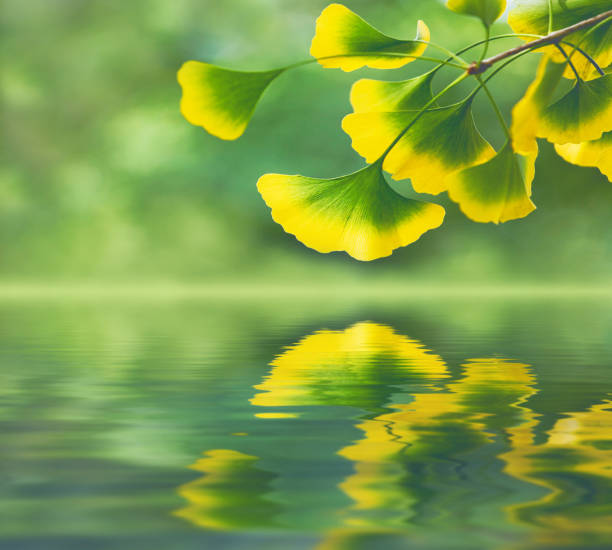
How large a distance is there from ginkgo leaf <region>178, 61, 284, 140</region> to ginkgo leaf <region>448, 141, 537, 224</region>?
0.39 m

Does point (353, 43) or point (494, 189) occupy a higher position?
point (353, 43)

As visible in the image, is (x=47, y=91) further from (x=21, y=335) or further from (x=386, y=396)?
(x=386, y=396)

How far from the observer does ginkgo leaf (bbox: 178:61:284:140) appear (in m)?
1.73

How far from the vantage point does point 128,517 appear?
2.50m

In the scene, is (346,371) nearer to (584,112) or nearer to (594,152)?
(594,152)

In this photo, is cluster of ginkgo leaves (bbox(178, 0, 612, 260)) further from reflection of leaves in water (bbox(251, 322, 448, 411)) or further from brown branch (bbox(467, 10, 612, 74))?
reflection of leaves in water (bbox(251, 322, 448, 411))

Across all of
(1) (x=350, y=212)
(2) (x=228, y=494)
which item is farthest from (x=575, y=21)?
(2) (x=228, y=494)

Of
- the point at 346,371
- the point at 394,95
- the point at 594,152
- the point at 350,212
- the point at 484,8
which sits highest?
the point at 484,8

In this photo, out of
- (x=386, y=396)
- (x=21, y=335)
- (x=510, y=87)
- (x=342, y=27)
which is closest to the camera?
(x=342, y=27)

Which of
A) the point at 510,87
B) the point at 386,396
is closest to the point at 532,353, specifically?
the point at 386,396

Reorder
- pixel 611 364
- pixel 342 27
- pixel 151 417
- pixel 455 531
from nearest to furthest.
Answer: pixel 342 27
pixel 455 531
pixel 151 417
pixel 611 364

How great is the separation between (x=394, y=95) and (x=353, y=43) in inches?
5.8

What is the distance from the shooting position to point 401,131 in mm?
1820

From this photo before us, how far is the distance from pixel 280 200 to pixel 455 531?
1011 millimetres
